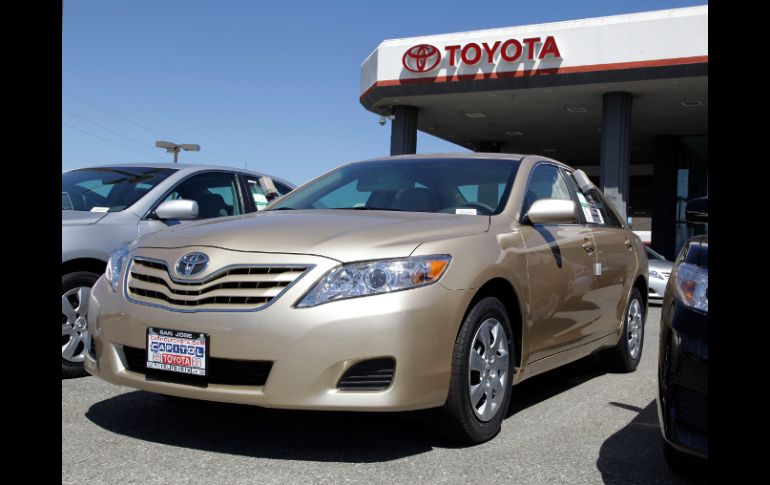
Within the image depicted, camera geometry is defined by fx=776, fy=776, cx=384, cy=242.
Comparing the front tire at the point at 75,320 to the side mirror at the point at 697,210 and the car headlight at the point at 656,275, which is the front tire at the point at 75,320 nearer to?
the side mirror at the point at 697,210

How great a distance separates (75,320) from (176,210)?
3.28ft

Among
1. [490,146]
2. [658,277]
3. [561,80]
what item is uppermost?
[561,80]

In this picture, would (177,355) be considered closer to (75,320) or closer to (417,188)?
(417,188)

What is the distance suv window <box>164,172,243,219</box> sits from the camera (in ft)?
20.2

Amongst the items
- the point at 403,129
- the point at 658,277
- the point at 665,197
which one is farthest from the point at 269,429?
the point at 665,197

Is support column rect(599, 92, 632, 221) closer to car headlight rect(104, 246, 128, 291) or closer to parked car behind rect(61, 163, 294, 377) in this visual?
parked car behind rect(61, 163, 294, 377)

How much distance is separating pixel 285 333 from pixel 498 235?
Answer: 4.38 ft

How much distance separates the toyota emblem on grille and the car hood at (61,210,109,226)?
6.33 ft

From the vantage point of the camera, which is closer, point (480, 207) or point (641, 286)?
point (480, 207)

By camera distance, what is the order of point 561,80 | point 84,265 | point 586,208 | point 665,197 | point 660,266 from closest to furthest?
point 84,265
point 586,208
point 660,266
point 561,80
point 665,197

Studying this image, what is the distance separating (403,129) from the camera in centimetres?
2438

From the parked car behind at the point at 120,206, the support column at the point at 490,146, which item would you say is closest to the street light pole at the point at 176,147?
the support column at the point at 490,146

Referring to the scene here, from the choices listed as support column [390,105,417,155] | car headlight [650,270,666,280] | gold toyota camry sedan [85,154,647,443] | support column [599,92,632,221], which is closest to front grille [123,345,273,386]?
gold toyota camry sedan [85,154,647,443]
